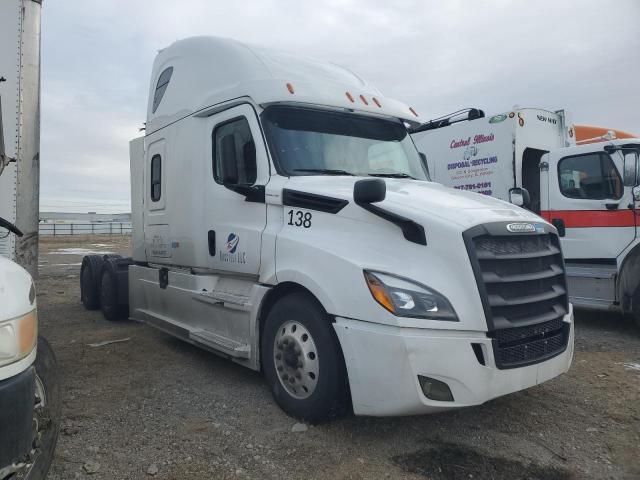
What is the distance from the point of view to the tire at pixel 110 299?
26.0 feet

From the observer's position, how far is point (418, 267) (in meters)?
3.35

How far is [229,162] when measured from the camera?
4797mm

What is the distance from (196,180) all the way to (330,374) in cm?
278

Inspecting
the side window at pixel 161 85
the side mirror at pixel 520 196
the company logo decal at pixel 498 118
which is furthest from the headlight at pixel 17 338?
the company logo decal at pixel 498 118

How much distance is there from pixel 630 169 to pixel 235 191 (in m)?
5.67

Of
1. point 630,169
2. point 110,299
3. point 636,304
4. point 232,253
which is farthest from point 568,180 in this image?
point 110,299

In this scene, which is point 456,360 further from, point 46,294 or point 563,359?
point 46,294

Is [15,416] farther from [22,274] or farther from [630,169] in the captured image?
[630,169]

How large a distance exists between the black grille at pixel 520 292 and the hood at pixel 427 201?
14cm

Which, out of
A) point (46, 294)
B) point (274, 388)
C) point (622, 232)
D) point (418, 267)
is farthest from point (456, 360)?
point (46, 294)

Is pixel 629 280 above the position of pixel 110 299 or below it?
above

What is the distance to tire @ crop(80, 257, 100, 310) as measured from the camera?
873cm

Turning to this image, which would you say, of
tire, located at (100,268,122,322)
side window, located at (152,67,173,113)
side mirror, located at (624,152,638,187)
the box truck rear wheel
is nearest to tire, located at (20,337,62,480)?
side window, located at (152,67,173,113)

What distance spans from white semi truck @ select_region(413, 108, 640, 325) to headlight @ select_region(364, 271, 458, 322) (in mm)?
2748
